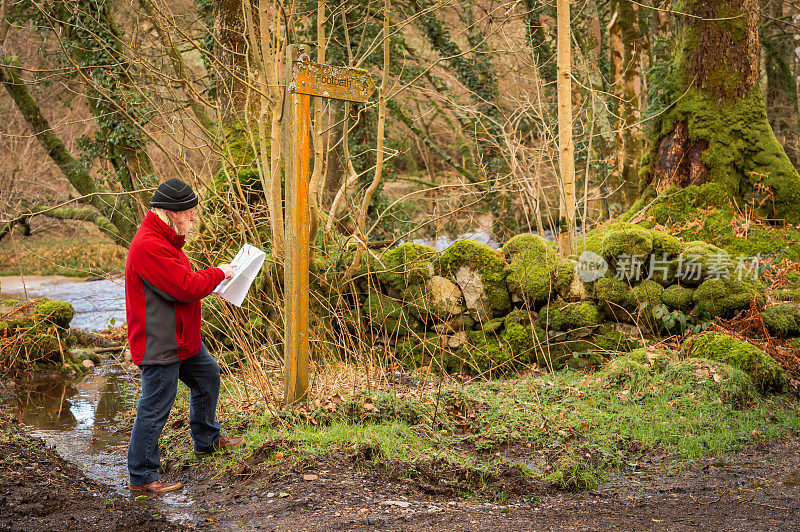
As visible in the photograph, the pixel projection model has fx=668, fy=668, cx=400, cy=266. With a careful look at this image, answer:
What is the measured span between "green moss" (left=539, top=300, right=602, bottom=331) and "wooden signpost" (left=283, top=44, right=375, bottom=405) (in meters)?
2.90

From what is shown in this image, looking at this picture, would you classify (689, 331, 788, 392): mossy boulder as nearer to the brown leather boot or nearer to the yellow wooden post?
the yellow wooden post

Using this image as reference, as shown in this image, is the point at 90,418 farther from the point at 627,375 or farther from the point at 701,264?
the point at 701,264

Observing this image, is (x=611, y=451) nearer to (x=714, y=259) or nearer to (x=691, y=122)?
(x=714, y=259)

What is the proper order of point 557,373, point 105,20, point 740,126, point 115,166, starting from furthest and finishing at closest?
1. point 115,166
2. point 105,20
3. point 740,126
4. point 557,373

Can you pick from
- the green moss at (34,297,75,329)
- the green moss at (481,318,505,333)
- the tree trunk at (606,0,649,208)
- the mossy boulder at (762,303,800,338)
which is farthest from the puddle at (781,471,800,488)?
the tree trunk at (606,0,649,208)

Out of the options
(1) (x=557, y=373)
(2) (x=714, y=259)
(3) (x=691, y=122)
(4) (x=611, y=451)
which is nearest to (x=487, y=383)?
(1) (x=557, y=373)

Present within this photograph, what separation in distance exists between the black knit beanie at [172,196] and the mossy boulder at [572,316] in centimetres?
385

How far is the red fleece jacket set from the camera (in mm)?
4102

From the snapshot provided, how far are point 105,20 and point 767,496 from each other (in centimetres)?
1084

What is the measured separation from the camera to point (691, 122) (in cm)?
855

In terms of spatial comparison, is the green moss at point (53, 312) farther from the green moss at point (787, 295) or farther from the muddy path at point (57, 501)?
the green moss at point (787, 295)

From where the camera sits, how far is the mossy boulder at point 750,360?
18.9 feet

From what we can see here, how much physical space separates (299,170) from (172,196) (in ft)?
2.96

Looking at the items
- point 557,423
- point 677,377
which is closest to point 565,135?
point 677,377
